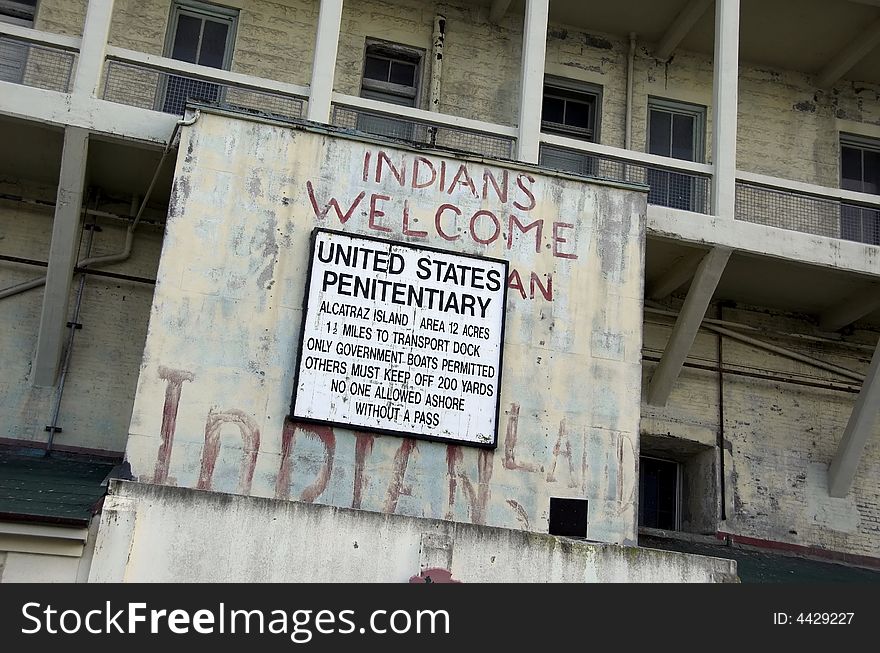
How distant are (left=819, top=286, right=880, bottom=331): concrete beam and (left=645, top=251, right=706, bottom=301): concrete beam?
238cm

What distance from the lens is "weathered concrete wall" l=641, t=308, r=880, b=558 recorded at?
14.3 m

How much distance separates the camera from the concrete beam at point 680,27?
14.9 meters

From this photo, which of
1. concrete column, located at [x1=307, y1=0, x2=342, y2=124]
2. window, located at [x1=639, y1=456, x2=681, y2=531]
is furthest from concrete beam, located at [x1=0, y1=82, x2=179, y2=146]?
window, located at [x1=639, y1=456, x2=681, y2=531]

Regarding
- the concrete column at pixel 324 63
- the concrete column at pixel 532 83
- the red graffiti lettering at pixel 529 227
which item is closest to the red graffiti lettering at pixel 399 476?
the red graffiti lettering at pixel 529 227

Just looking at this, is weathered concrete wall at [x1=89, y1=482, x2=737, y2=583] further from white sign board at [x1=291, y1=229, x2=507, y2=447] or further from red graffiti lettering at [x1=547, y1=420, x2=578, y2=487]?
white sign board at [x1=291, y1=229, x2=507, y2=447]

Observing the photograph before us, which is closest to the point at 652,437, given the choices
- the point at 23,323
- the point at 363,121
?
the point at 363,121

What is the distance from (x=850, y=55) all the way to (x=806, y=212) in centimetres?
330

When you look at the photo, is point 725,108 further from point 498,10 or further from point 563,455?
point 563,455

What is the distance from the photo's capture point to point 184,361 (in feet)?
35.1

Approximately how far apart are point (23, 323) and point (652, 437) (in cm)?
847

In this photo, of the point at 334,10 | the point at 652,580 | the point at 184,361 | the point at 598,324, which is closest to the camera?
the point at 652,580

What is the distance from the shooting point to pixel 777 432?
14703mm
